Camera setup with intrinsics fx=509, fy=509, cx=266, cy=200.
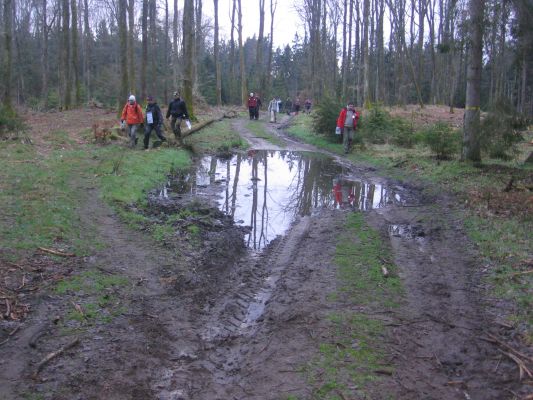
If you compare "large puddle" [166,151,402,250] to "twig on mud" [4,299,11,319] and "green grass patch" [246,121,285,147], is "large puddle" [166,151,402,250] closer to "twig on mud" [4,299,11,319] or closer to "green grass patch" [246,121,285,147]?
"twig on mud" [4,299,11,319]

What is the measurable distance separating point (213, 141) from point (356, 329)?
55.3 ft

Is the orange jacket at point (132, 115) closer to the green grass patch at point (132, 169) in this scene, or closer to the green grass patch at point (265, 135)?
the green grass patch at point (132, 169)

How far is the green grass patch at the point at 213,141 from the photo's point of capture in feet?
63.5

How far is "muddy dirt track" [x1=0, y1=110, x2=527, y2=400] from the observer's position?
169 inches

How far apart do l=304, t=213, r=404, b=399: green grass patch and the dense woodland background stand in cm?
786

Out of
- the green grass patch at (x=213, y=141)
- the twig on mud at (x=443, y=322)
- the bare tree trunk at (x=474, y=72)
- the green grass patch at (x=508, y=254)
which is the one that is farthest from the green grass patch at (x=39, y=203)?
the bare tree trunk at (x=474, y=72)

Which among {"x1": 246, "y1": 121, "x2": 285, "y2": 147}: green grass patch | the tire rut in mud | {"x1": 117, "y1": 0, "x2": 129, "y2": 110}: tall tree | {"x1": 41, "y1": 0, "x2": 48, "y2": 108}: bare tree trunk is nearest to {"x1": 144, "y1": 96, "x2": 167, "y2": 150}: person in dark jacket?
{"x1": 117, "y1": 0, "x2": 129, "y2": 110}: tall tree

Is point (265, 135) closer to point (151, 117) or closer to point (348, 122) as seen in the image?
point (348, 122)

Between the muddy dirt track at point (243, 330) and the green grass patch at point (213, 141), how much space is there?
1127 centimetres

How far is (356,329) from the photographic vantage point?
5223 millimetres

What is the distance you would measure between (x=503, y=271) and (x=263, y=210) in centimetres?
518

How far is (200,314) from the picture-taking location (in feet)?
19.0

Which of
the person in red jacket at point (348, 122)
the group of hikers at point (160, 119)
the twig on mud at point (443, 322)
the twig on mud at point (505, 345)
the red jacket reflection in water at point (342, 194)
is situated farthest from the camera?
the person in red jacket at point (348, 122)

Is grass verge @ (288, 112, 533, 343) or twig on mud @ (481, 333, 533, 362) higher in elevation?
grass verge @ (288, 112, 533, 343)
